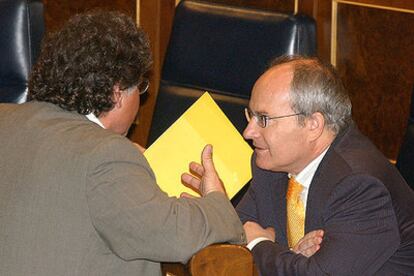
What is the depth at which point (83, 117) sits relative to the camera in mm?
2055

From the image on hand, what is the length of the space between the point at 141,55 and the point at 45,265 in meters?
0.54

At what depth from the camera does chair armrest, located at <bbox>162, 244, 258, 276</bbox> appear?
1.67 m

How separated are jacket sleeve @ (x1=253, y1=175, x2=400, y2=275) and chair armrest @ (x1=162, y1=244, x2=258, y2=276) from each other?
1.73ft

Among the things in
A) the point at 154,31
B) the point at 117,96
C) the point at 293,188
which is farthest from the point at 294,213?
the point at 154,31

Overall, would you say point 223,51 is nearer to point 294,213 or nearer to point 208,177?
point 294,213

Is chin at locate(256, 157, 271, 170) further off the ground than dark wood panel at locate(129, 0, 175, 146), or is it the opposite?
chin at locate(256, 157, 271, 170)

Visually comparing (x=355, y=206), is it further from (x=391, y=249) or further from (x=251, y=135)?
(x=251, y=135)

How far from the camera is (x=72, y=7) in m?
4.42

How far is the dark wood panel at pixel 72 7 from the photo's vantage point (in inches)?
172

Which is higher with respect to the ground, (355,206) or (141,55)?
(141,55)

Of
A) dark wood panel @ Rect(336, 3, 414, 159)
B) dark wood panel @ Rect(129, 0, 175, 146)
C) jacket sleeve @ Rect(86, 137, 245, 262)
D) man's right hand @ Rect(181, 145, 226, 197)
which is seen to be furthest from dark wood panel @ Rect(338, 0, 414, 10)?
jacket sleeve @ Rect(86, 137, 245, 262)

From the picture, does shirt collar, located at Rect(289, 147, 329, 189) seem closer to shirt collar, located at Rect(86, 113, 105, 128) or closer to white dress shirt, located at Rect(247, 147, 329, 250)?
white dress shirt, located at Rect(247, 147, 329, 250)

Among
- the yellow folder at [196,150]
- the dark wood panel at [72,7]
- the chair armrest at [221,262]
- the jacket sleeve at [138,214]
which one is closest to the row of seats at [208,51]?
the yellow folder at [196,150]

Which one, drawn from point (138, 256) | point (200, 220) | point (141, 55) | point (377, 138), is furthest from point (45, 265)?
point (377, 138)
